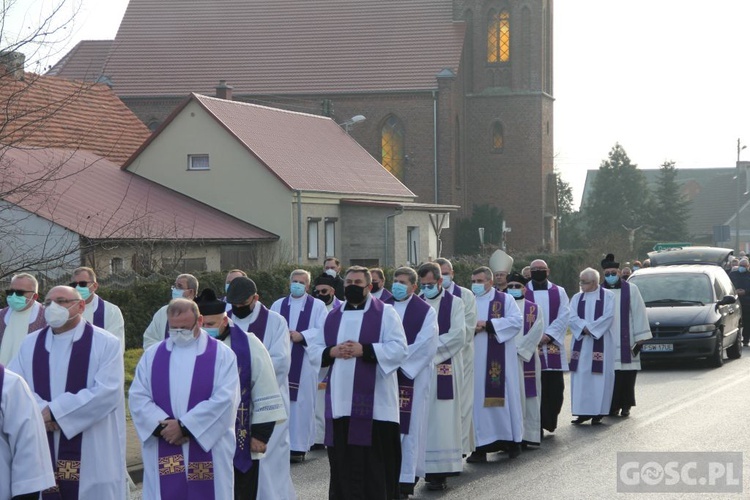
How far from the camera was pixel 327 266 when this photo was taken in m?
18.3

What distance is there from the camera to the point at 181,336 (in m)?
Result: 7.64

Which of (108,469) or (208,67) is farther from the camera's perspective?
(208,67)

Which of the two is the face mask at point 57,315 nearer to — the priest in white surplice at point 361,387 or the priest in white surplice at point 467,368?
the priest in white surplice at point 361,387

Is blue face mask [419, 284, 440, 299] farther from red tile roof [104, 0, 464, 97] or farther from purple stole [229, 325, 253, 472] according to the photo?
red tile roof [104, 0, 464, 97]

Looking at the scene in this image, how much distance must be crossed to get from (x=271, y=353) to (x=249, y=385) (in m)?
1.46

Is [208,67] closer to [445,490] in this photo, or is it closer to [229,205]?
[229,205]

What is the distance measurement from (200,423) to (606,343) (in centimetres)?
980

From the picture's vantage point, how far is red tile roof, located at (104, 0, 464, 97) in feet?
194

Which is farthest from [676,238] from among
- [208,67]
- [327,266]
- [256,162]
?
[327,266]

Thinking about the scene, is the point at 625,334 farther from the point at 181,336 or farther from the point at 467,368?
the point at 181,336

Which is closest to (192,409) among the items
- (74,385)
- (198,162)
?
(74,385)

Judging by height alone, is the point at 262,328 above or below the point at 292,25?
below

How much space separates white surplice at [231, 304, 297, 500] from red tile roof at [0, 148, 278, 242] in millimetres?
20563

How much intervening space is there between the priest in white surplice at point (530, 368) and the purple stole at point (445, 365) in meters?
1.89
